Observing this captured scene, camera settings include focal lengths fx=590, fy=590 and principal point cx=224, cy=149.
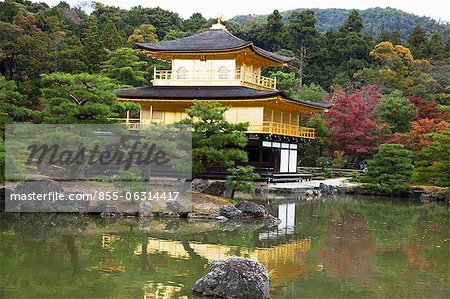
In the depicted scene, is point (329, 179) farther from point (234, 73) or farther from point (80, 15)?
point (80, 15)

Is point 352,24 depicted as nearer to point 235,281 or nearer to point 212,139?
point 212,139

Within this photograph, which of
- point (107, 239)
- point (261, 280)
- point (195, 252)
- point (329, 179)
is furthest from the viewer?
point (329, 179)

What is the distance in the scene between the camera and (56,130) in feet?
A: 55.8

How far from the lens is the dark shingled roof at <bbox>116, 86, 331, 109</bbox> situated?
88.6ft

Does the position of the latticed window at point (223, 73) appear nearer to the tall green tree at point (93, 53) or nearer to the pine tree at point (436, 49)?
the tall green tree at point (93, 53)

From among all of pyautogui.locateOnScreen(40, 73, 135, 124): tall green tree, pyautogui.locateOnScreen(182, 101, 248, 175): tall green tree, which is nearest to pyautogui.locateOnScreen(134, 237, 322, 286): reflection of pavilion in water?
pyautogui.locateOnScreen(182, 101, 248, 175): tall green tree

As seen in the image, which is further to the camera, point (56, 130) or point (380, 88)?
point (380, 88)

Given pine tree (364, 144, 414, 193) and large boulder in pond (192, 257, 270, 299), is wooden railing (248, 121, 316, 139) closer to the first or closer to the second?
pine tree (364, 144, 414, 193)

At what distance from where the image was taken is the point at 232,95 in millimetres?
27219

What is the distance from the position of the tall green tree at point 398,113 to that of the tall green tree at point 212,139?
19.1m

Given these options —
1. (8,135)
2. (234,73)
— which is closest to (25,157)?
(8,135)

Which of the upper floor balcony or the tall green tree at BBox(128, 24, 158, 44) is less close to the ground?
the tall green tree at BBox(128, 24, 158, 44)

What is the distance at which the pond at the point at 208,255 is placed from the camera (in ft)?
29.5

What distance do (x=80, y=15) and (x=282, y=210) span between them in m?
50.0
